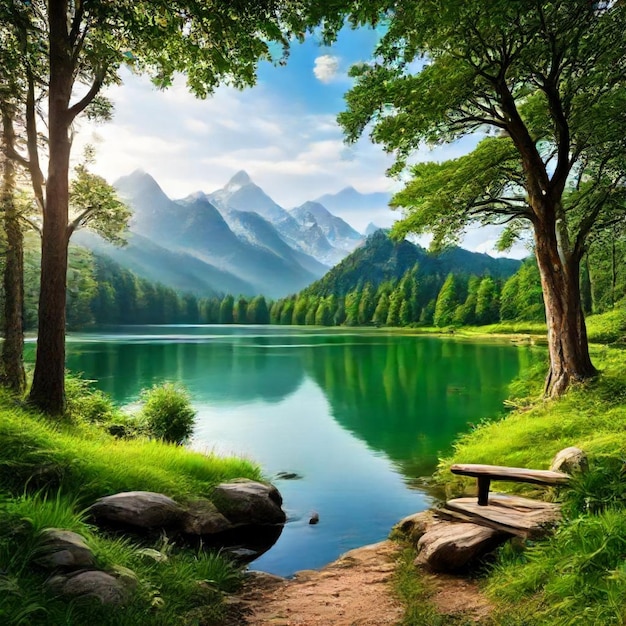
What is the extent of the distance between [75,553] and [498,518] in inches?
212

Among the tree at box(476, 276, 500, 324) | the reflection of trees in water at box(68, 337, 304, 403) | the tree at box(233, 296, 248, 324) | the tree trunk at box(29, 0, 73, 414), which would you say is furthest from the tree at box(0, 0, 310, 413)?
the tree at box(233, 296, 248, 324)

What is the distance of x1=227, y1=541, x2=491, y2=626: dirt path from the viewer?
5.45m

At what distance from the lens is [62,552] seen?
514cm

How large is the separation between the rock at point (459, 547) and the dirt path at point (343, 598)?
225 mm

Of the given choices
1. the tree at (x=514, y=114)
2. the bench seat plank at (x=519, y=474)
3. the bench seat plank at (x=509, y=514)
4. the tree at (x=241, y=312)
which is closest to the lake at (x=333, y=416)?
the bench seat plank at (x=509, y=514)

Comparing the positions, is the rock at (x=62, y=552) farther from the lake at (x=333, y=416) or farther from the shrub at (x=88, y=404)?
the shrub at (x=88, y=404)

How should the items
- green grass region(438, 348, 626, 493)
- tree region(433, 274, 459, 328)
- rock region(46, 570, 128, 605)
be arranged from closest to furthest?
rock region(46, 570, 128, 605) → green grass region(438, 348, 626, 493) → tree region(433, 274, 459, 328)

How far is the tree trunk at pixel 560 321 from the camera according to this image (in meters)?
15.0

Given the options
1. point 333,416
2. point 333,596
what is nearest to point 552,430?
point 333,596

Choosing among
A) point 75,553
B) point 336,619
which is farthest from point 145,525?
point 336,619

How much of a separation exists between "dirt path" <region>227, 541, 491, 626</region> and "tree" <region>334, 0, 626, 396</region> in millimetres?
8153

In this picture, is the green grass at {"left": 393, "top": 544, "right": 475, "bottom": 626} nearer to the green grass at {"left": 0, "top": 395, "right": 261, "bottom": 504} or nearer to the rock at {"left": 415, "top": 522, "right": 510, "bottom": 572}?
the rock at {"left": 415, "top": 522, "right": 510, "bottom": 572}

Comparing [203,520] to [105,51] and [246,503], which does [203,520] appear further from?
[105,51]

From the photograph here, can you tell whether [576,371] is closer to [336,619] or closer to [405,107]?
[405,107]
